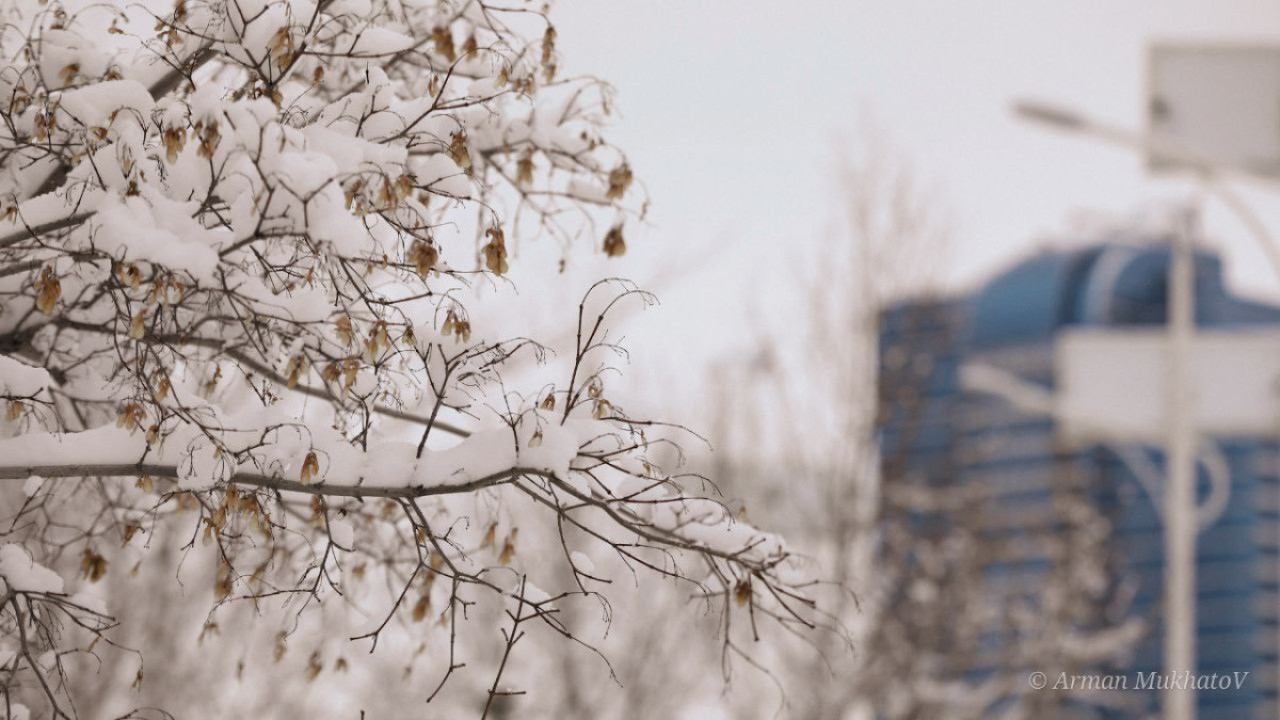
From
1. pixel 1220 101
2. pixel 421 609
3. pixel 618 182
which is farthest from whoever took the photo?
pixel 1220 101

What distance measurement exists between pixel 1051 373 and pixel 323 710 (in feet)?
253

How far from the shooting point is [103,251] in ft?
10.1

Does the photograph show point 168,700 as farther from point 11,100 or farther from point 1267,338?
point 1267,338

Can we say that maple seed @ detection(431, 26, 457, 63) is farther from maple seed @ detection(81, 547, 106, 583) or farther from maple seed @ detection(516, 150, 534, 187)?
maple seed @ detection(81, 547, 106, 583)

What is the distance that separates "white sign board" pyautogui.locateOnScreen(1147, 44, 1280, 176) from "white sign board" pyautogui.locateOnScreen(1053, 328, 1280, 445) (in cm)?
227

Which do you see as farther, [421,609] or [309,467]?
[421,609]

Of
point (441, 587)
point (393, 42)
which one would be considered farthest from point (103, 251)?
point (441, 587)

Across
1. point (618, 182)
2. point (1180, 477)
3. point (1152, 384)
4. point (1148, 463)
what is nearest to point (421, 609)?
point (618, 182)

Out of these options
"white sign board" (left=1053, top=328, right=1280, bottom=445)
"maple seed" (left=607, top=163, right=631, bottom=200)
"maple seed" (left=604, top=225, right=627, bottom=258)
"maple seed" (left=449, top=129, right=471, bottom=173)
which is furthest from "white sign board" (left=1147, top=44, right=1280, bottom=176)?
"maple seed" (left=449, top=129, right=471, bottom=173)

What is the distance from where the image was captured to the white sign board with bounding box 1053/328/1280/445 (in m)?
12.7

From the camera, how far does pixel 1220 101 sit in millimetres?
10469

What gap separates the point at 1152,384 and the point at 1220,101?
3839mm

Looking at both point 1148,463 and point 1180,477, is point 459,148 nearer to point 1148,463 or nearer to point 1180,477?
point 1180,477

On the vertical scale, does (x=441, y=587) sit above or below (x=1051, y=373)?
below
